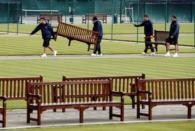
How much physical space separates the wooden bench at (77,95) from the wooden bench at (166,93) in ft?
2.25

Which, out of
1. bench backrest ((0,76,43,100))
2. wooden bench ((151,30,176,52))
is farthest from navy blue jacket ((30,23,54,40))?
bench backrest ((0,76,43,100))

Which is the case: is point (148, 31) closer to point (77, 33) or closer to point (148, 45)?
point (148, 45)

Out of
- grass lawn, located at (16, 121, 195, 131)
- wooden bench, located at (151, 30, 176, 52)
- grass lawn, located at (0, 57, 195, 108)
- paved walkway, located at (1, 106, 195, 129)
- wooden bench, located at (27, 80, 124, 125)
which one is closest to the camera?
grass lawn, located at (16, 121, 195, 131)

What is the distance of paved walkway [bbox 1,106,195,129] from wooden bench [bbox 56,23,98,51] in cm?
2093

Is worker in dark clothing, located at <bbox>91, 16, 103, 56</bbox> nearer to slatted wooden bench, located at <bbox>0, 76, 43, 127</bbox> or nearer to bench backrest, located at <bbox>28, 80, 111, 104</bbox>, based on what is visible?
Result: slatted wooden bench, located at <bbox>0, 76, 43, 127</bbox>

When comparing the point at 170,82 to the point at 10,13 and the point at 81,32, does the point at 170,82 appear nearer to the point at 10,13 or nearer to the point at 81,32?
the point at 81,32

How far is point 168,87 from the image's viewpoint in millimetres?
19859

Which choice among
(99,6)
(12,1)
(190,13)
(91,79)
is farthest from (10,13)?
(91,79)

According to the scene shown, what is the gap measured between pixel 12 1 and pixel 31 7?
9.87 ft

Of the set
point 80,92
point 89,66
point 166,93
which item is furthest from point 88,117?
point 89,66

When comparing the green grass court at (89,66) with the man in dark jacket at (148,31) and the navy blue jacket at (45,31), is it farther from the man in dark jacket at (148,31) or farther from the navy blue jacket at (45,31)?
the navy blue jacket at (45,31)

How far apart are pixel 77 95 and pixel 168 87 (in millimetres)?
2456

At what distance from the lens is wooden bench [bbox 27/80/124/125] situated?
17812 millimetres

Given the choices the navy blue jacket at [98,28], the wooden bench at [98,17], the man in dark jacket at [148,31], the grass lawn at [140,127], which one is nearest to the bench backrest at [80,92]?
the grass lawn at [140,127]
